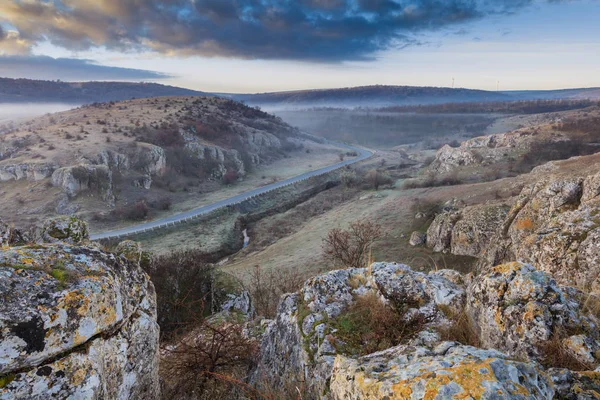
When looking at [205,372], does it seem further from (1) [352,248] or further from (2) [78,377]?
(1) [352,248]

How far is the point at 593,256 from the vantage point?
8633mm

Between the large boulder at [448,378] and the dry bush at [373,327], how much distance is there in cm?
200

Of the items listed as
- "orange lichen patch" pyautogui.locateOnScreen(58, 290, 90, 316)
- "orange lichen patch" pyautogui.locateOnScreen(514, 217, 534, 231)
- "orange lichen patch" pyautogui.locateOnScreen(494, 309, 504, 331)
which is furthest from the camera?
"orange lichen patch" pyautogui.locateOnScreen(514, 217, 534, 231)

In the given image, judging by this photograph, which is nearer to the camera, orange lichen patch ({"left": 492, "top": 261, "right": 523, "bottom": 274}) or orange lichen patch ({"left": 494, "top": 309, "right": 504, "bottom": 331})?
orange lichen patch ({"left": 494, "top": 309, "right": 504, "bottom": 331})

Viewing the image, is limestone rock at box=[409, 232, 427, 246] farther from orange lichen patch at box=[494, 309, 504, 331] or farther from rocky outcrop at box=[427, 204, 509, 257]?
orange lichen patch at box=[494, 309, 504, 331]

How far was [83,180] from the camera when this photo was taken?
183 ft

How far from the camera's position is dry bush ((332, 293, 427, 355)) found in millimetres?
5828

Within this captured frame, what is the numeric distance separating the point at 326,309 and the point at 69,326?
472 centimetres

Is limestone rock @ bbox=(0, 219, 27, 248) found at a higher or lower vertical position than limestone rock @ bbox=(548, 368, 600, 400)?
lower

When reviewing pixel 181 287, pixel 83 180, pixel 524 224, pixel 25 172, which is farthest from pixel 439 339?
pixel 25 172

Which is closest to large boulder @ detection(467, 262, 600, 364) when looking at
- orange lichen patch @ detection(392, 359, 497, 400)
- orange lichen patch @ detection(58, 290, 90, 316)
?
orange lichen patch @ detection(392, 359, 497, 400)

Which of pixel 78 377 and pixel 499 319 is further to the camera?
pixel 499 319

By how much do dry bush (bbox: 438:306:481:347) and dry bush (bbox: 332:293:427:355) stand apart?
42cm

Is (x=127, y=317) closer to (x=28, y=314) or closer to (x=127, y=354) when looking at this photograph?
(x=127, y=354)
